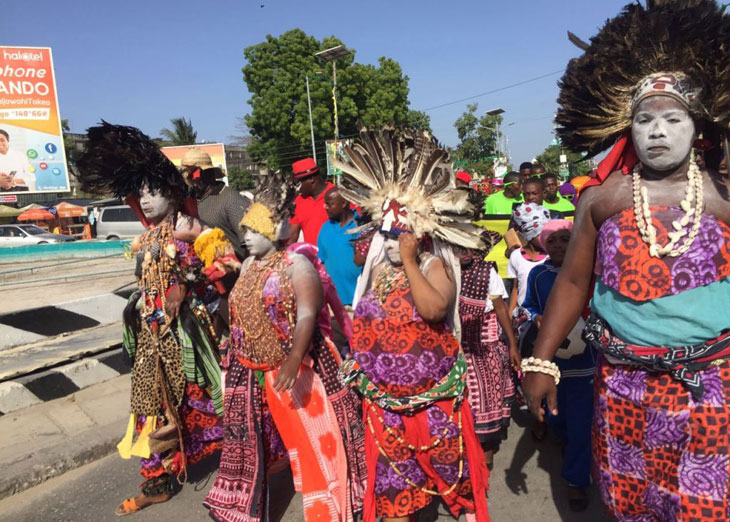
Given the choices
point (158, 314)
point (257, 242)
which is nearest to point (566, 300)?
point (257, 242)

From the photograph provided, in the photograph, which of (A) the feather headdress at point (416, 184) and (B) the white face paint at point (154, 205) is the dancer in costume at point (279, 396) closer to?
(A) the feather headdress at point (416, 184)

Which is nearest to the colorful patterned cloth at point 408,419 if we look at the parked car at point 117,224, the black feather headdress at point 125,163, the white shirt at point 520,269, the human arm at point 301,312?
the human arm at point 301,312

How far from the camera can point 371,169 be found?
2873 mm

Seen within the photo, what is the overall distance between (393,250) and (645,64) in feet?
4.21

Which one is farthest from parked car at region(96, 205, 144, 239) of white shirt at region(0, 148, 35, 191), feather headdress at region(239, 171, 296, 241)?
feather headdress at region(239, 171, 296, 241)

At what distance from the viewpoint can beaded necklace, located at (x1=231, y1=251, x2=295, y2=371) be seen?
3.15 meters

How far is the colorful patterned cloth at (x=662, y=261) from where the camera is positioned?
193cm

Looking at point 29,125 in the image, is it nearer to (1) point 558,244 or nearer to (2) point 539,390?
(1) point 558,244

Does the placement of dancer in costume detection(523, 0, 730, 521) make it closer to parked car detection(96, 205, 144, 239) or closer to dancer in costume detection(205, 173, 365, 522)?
dancer in costume detection(205, 173, 365, 522)

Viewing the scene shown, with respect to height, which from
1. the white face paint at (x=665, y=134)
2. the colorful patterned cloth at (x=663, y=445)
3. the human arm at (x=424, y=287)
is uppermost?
the white face paint at (x=665, y=134)

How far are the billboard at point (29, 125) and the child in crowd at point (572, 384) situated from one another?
28241mm

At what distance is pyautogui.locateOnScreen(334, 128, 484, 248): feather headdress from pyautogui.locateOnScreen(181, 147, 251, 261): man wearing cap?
2.21 m

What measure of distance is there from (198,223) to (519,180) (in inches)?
223

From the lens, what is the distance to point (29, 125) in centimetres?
2672
